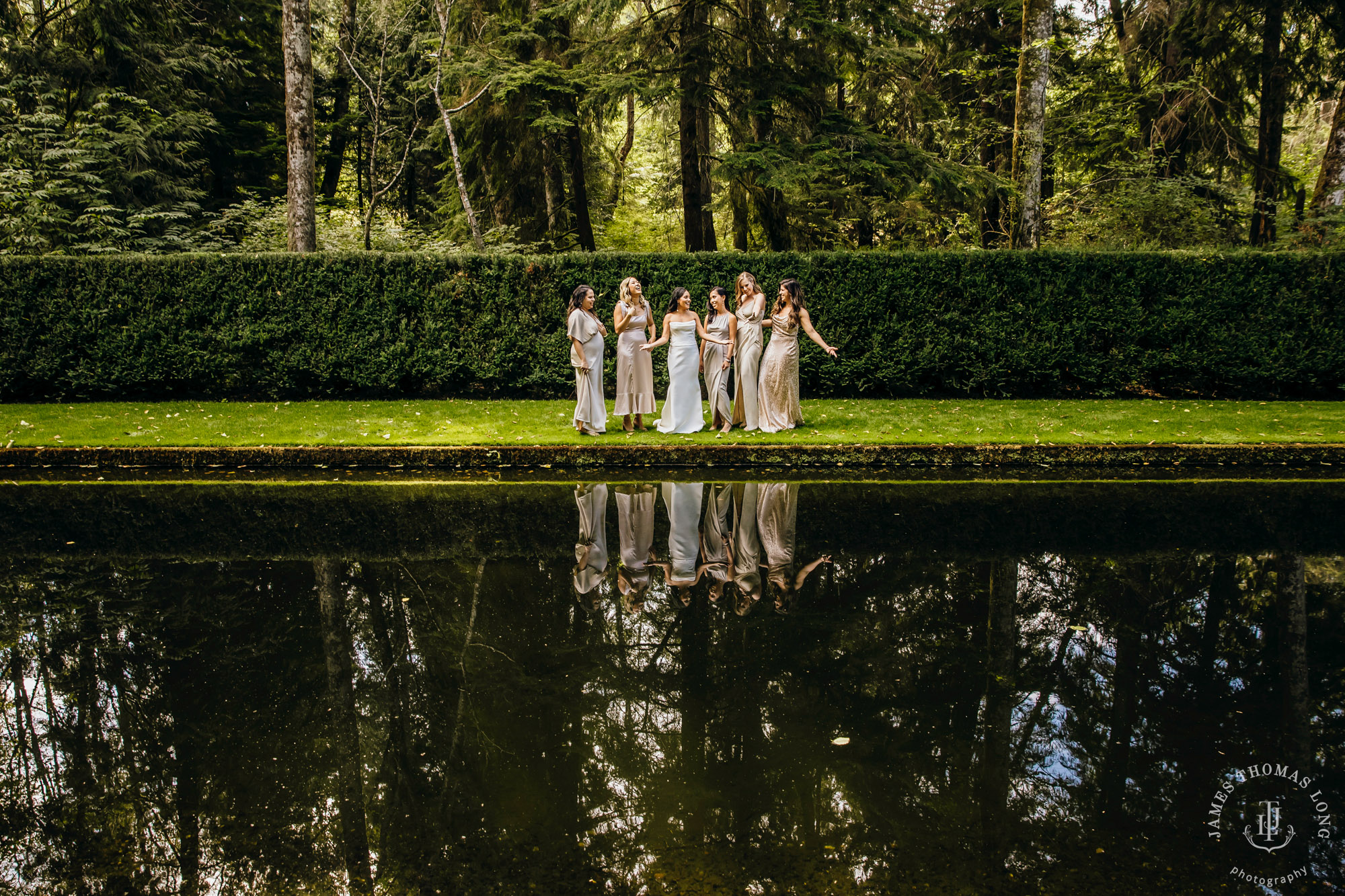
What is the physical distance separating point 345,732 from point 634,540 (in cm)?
325

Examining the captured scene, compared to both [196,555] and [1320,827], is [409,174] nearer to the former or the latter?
[196,555]

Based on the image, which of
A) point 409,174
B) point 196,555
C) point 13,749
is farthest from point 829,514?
point 409,174

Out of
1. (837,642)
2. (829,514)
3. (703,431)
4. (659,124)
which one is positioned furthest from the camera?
(659,124)

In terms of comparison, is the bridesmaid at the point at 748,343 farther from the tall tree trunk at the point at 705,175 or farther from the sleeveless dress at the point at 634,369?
the tall tree trunk at the point at 705,175

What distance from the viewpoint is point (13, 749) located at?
3.56 metres

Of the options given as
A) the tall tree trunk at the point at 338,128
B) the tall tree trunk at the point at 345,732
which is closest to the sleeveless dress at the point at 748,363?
the tall tree trunk at the point at 345,732

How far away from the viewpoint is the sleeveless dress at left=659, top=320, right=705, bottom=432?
11477 mm

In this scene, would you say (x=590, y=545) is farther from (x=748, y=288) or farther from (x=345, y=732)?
(x=748, y=288)

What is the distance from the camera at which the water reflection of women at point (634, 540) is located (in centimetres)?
535

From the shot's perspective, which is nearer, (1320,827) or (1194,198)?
(1320,827)

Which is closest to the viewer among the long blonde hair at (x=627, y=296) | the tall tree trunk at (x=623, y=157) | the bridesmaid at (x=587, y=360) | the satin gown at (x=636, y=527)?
the satin gown at (x=636, y=527)

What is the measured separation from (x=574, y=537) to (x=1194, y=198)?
18193 millimetres

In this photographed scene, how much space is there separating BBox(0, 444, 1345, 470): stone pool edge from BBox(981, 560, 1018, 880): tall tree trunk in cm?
431

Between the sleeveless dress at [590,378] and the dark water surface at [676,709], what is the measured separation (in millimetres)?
4564
